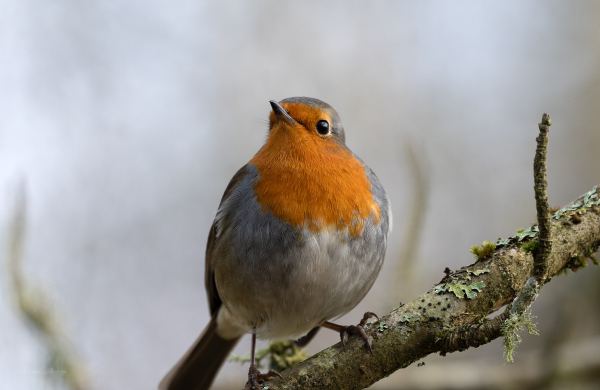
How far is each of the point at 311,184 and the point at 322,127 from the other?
0.56 metres

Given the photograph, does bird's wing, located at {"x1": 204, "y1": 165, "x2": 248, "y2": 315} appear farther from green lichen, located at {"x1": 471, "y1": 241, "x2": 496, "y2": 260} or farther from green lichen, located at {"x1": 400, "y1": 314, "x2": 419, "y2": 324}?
green lichen, located at {"x1": 471, "y1": 241, "x2": 496, "y2": 260}

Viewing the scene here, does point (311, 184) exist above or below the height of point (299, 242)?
above

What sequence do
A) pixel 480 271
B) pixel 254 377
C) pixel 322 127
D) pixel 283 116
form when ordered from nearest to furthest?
pixel 480 271, pixel 254 377, pixel 283 116, pixel 322 127

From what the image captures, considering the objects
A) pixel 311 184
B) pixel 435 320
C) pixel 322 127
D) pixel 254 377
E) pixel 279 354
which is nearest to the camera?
pixel 435 320

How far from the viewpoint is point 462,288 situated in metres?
2.50

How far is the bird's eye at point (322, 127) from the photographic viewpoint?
3398mm

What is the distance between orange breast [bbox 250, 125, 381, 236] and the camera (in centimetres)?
294

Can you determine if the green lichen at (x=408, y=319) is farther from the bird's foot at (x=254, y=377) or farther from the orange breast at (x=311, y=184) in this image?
the bird's foot at (x=254, y=377)

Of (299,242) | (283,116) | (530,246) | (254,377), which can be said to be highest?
(283,116)

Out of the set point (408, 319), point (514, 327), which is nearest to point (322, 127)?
point (408, 319)

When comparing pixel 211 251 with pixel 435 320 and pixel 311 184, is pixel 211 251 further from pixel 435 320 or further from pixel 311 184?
pixel 435 320

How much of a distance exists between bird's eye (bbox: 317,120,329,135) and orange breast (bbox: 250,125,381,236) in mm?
86

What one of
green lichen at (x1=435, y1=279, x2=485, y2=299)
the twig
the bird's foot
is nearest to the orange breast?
green lichen at (x1=435, y1=279, x2=485, y2=299)

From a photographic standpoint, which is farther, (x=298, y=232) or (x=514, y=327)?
(x=298, y=232)
